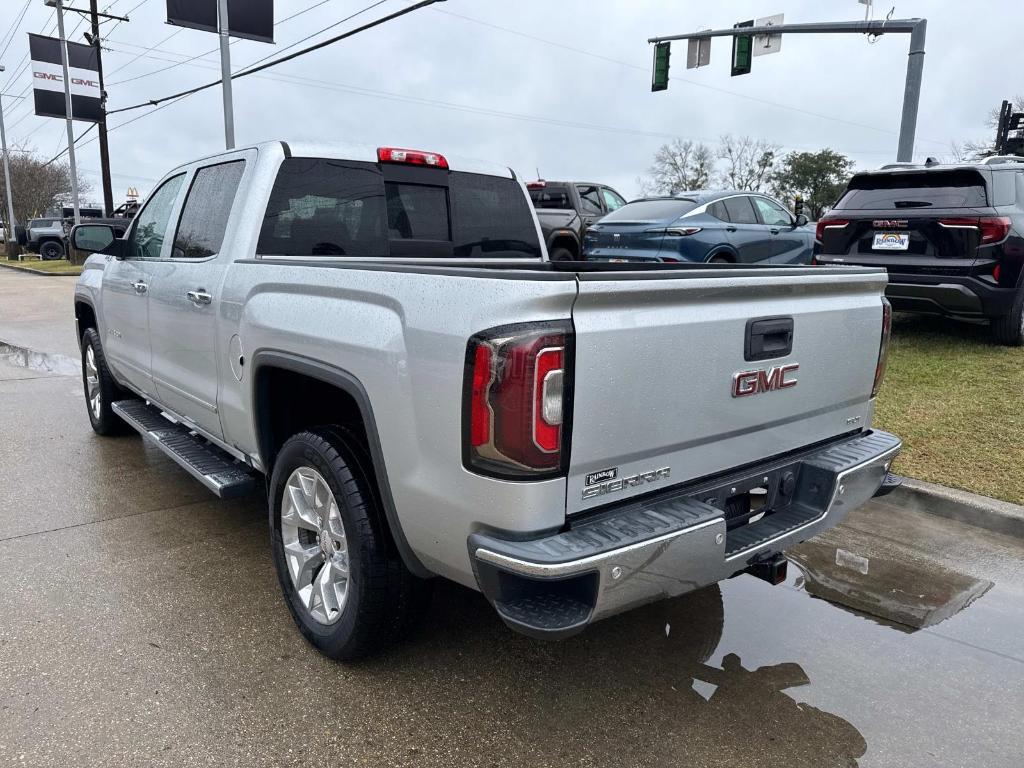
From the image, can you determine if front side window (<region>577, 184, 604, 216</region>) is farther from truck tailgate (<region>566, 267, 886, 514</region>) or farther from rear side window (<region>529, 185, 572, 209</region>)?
Answer: truck tailgate (<region>566, 267, 886, 514</region>)

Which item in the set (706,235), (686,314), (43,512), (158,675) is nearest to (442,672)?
(158,675)

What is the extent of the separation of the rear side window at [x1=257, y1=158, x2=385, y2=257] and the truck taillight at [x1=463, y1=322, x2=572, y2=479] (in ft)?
5.77

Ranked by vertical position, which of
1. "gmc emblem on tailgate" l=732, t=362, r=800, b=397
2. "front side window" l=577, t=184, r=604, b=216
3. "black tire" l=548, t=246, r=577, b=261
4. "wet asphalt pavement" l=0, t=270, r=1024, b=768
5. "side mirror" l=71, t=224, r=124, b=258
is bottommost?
"wet asphalt pavement" l=0, t=270, r=1024, b=768

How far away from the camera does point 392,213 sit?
3.86 m

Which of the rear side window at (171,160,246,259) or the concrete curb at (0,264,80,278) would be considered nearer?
the rear side window at (171,160,246,259)

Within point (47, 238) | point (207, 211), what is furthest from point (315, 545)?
point (47, 238)

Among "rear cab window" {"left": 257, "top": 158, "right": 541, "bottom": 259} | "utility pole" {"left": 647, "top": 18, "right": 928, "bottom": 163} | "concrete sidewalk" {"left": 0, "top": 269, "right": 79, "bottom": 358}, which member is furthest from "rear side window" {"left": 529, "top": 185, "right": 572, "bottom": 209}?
"rear cab window" {"left": 257, "top": 158, "right": 541, "bottom": 259}

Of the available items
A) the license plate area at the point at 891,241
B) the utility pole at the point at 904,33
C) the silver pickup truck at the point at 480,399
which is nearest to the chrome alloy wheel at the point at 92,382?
the silver pickup truck at the point at 480,399

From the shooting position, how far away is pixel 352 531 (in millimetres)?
2656

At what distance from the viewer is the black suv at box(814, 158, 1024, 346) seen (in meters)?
7.15

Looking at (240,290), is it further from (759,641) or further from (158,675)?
(759,641)

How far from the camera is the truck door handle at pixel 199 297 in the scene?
355 centimetres

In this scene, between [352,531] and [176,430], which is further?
[176,430]

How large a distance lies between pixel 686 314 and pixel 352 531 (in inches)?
51.5
